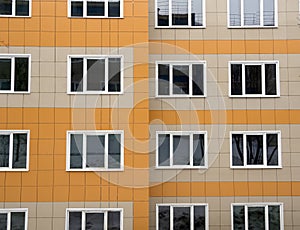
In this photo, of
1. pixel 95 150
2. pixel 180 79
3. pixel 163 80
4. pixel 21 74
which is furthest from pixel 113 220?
pixel 21 74

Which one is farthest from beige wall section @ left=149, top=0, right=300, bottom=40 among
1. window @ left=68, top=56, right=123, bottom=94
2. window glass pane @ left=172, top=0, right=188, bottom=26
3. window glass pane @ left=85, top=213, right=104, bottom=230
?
window glass pane @ left=85, top=213, right=104, bottom=230

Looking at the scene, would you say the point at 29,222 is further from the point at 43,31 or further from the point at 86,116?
the point at 43,31

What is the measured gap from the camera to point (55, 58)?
53.6 ft

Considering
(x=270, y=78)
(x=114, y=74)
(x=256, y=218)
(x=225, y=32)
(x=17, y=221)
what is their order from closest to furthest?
(x=17, y=221) → (x=114, y=74) → (x=256, y=218) → (x=270, y=78) → (x=225, y=32)

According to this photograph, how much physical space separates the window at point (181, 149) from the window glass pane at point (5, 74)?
15.1 feet

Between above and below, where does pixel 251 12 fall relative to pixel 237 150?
above

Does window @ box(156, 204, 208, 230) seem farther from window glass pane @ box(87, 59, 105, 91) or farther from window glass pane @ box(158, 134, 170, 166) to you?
window glass pane @ box(87, 59, 105, 91)

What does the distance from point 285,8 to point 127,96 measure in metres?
5.70

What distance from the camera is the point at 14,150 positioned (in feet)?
52.9

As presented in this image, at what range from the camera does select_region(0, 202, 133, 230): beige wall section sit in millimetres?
15773

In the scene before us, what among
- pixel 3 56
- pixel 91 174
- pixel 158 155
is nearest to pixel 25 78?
pixel 3 56

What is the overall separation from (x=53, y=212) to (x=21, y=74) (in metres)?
3.98

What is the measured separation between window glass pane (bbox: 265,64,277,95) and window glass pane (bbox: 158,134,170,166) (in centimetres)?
337

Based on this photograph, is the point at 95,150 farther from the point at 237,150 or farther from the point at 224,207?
the point at 237,150
